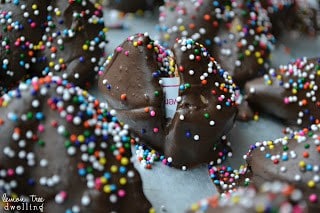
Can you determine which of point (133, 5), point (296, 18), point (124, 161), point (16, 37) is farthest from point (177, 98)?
point (296, 18)

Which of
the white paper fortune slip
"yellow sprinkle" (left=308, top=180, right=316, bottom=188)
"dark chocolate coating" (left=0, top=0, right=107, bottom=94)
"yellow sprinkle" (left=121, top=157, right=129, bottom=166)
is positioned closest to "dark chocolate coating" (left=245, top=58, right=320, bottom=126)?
the white paper fortune slip

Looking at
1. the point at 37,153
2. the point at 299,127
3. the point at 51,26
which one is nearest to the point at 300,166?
the point at 299,127

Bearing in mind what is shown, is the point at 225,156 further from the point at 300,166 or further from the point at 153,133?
the point at 300,166

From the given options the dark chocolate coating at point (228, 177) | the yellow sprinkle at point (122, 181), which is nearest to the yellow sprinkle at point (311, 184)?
the dark chocolate coating at point (228, 177)

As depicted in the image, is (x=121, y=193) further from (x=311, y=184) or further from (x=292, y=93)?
(x=292, y=93)

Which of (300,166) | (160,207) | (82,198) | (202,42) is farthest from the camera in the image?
(202,42)
